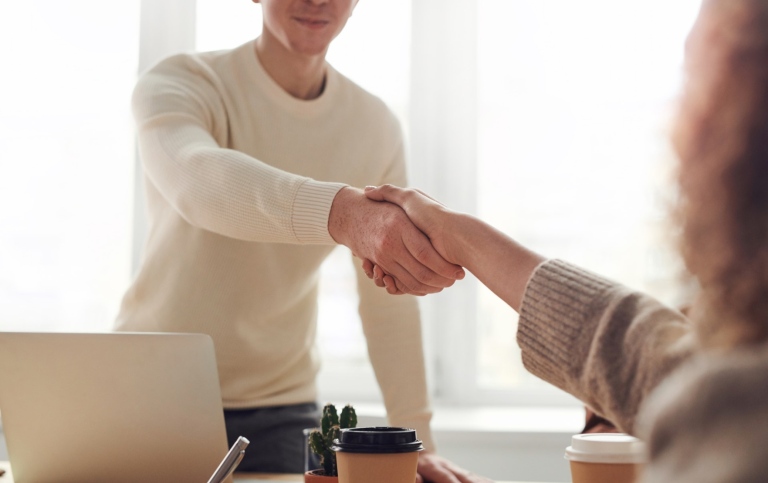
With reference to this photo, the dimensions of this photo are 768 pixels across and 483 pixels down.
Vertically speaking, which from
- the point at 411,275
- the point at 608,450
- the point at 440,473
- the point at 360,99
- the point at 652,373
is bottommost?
the point at 440,473

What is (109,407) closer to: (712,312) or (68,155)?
(712,312)

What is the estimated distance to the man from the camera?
1569mm

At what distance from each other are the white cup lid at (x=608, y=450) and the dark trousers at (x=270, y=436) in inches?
34.0

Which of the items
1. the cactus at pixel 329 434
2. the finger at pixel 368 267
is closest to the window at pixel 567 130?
the finger at pixel 368 267

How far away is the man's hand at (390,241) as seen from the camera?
1.45 meters

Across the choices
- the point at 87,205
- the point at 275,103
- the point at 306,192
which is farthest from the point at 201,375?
the point at 87,205

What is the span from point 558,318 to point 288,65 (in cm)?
127

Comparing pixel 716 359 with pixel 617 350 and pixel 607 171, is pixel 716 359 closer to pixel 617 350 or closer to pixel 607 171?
pixel 617 350

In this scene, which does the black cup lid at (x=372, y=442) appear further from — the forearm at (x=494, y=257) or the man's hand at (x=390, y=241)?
the man's hand at (x=390, y=241)

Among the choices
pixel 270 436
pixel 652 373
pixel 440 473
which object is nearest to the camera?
pixel 652 373

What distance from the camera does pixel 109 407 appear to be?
124 centimetres

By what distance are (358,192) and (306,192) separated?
97 mm

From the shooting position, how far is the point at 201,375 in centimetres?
128

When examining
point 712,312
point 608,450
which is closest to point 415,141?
point 608,450
